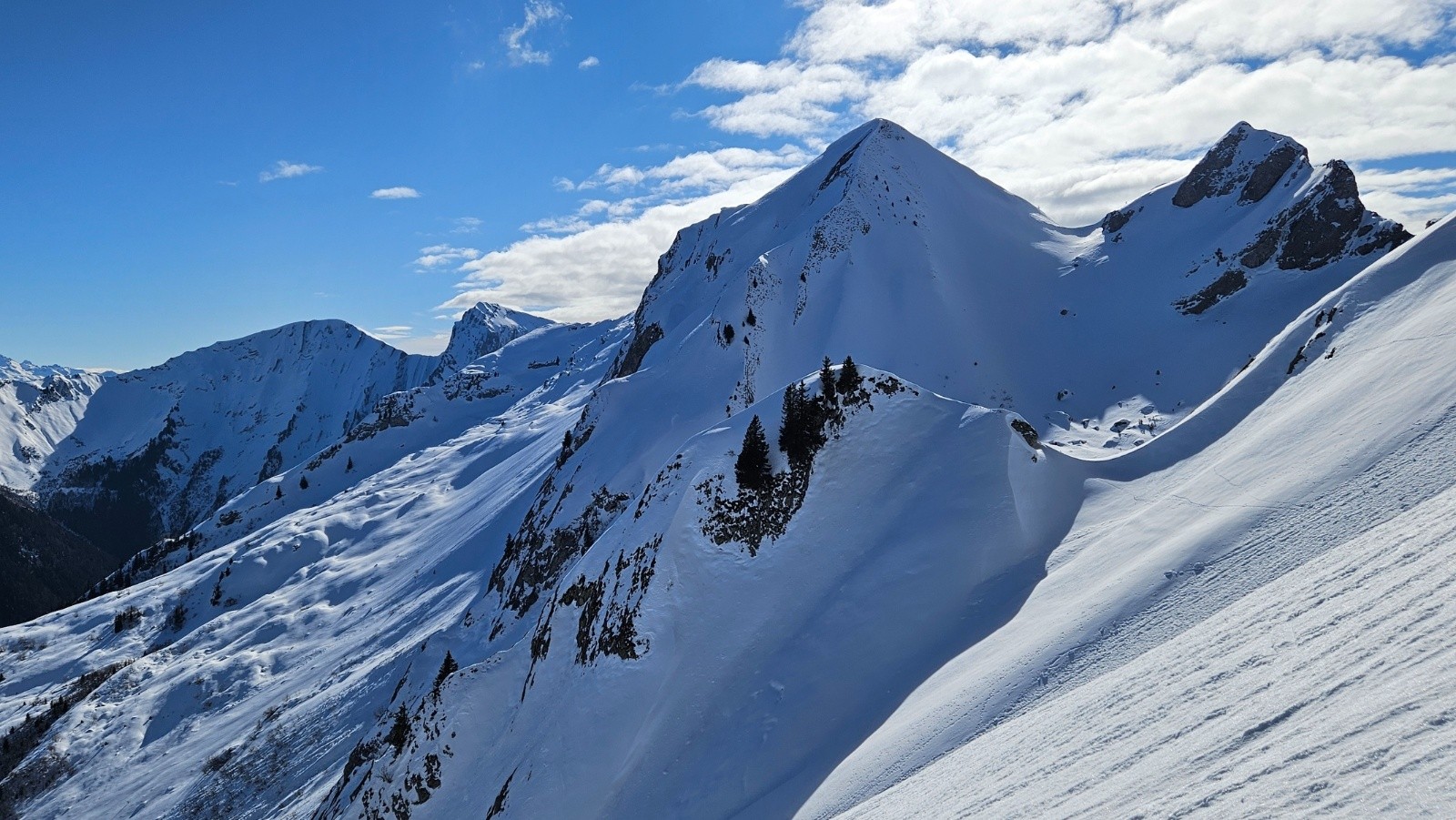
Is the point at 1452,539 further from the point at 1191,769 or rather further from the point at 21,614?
the point at 21,614

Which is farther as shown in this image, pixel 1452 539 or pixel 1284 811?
pixel 1452 539

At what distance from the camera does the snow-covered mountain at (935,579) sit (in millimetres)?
10227

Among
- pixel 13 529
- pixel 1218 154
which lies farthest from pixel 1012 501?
pixel 13 529

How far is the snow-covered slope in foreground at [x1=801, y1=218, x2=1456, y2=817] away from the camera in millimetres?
7523

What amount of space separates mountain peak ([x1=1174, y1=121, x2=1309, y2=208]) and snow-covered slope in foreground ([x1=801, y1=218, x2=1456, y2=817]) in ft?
190

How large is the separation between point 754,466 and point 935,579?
744 centimetres

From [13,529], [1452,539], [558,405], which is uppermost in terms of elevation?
[13,529]

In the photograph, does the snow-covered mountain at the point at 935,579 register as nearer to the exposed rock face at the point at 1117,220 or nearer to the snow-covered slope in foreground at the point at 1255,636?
the snow-covered slope in foreground at the point at 1255,636

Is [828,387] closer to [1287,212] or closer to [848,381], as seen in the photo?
[848,381]

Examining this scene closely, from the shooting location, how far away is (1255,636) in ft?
35.3

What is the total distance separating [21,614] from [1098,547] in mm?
228675

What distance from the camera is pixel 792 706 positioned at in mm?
18766

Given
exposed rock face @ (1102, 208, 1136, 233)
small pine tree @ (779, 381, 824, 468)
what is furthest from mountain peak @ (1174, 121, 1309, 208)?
small pine tree @ (779, 381, 824, 468)

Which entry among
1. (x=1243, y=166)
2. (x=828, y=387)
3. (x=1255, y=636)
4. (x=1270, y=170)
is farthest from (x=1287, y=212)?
(x=1255, y=636)
